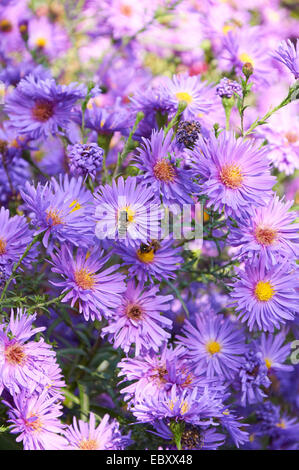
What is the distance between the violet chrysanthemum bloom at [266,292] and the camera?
0.86 m

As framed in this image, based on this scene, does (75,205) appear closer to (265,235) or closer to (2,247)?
(2,247)

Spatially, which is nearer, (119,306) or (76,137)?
(119,306)

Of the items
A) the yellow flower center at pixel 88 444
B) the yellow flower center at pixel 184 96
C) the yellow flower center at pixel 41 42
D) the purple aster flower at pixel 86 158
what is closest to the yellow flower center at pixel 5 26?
the yellow flower center at pixel 41 42

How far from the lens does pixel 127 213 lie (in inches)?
32.3

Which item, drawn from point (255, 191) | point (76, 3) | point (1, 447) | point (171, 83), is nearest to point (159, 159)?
point (255, 191)

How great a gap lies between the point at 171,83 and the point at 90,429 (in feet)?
2.17

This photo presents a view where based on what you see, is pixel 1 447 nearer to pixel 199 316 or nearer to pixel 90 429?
pixel 90 429

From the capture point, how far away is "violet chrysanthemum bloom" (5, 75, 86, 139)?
974 millimetres

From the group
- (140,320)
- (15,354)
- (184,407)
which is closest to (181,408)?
(184,407)

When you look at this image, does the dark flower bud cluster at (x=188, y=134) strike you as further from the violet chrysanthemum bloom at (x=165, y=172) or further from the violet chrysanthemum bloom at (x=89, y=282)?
the violet chrysanthemum bloom at (x=89, y=282)

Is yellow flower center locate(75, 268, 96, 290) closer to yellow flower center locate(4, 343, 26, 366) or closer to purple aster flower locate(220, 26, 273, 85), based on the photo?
yellow flower center locate(4, 343, 26, 366)

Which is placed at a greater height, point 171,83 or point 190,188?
point 171,83

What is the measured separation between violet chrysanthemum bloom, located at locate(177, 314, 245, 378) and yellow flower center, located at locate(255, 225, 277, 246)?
0.58 ft

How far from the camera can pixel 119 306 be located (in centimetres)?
87
